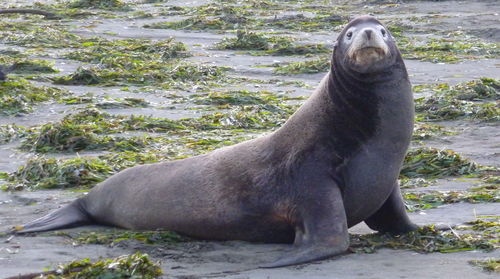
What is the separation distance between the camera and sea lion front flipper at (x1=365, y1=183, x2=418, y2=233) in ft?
19.3

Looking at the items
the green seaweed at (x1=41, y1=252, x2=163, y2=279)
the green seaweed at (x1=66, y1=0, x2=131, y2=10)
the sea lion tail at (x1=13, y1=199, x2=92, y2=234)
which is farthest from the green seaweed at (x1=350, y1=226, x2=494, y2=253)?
the green seaweed at (x1=66, y1=0, x2=131, y2=10)

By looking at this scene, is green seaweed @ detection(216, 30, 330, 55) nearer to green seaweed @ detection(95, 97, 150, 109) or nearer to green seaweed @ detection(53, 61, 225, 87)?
green seaweed @ detection(53, 61, 225, 87)

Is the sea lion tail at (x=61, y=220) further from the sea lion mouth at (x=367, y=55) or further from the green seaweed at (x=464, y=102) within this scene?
the green seaweed at (x=464, y=102)

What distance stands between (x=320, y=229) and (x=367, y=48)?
1098 mm

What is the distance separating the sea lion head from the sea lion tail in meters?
2.06

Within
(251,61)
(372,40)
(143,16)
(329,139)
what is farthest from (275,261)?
(143,16)

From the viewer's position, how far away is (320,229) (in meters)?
5.48

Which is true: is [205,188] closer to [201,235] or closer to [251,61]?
[201,235]

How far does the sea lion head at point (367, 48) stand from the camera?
5680 millimetres

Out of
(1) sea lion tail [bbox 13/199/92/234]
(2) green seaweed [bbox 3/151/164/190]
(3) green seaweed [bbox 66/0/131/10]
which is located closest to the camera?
(1) sea lion tail [bbox 13/199/92/234]

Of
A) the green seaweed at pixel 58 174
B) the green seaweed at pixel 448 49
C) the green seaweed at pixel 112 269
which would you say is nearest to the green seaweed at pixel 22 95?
the green seaweed at pixel 58 174

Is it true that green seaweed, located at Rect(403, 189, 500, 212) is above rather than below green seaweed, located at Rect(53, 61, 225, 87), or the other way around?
below

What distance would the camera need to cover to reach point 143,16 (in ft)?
66.3

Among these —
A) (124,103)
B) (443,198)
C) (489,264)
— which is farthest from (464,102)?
(489,264)
